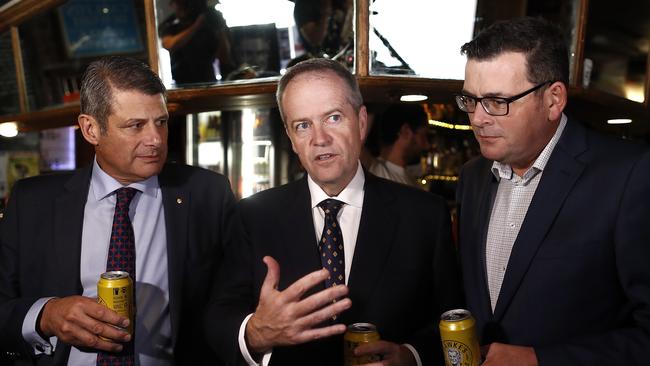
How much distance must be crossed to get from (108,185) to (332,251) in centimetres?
92

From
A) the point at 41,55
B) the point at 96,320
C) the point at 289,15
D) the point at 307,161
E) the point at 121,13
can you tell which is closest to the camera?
the point at 96,320

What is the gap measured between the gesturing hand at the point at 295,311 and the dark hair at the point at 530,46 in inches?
34.3

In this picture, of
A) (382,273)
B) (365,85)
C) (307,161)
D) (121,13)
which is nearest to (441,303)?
(382,273)

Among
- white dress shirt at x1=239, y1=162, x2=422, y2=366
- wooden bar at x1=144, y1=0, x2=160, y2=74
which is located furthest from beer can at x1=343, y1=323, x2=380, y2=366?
wooden bar at x1=144, y1=0, x2=160, y2=74

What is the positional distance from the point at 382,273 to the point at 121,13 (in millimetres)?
2717

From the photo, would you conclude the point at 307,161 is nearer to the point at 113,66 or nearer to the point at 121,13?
the point at 113,66

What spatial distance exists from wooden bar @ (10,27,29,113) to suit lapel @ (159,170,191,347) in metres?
2.22

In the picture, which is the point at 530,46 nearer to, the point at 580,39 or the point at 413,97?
the point at 413,97

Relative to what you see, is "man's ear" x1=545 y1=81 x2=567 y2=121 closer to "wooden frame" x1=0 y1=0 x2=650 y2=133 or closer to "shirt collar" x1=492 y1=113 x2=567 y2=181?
"shirt collar" x1=492 y1=113 x2=567 y2=181

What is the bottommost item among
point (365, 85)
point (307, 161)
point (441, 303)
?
point (441, 303)

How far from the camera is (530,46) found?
191 cm

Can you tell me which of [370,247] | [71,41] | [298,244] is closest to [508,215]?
[370,247]

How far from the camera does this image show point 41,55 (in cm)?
442

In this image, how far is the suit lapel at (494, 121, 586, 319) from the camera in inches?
74.0
